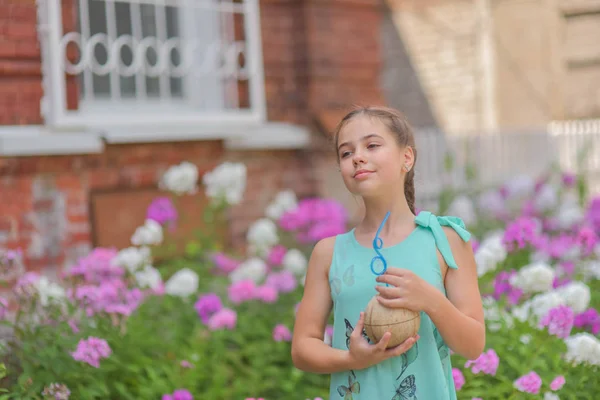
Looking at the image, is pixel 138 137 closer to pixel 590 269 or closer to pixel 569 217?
pixel 569 217

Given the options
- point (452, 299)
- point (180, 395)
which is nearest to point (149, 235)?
point (180, 395)

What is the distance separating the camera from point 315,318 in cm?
205

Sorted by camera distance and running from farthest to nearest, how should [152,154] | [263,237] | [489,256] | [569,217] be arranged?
[152,154] → [569,217] → [263,237] → [489,256]

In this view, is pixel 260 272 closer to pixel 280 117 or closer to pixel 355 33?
pixel 280 117

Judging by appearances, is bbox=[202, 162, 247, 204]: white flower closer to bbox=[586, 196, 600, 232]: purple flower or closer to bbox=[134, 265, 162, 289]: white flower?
bbox=[134, 265, 162, 289]: white flower

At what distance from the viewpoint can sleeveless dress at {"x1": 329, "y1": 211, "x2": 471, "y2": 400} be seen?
6.32 feet

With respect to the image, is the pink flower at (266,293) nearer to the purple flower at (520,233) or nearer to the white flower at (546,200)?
the purple flower at (520,233)

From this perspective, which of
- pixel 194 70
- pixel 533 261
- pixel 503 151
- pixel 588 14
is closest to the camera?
pixel 533 261

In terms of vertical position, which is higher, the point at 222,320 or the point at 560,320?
the point at 222,320

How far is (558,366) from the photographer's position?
9.36 ft

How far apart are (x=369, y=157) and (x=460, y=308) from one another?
1.32 feet

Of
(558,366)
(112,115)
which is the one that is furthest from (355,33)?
(558,366)

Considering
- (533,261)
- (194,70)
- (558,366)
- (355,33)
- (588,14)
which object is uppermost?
(588,14)

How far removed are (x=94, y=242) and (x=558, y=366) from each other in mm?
3130
